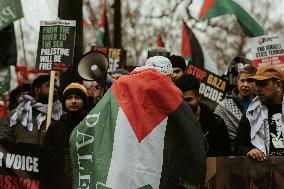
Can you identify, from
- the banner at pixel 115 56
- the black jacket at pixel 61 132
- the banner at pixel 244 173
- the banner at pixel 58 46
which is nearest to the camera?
the banner at pixel 244 173

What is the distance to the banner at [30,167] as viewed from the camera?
714cm

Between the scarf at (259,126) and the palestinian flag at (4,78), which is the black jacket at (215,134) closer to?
the scarf at (259,126)

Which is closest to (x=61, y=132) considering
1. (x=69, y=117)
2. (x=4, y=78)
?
(x=69, y=117)

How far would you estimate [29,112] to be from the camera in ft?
28.1

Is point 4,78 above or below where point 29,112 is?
above

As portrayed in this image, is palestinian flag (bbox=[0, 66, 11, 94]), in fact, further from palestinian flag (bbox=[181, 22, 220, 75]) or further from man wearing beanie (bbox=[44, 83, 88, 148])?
man wearing beanie (bbox=[44, 83, 88, 148])

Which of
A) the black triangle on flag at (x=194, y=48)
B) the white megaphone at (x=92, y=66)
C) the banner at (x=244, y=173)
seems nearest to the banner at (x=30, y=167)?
the white megaphone at (x=92, y=66)

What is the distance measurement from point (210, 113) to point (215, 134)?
213 millimetres

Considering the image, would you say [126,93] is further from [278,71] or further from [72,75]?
[72,75]

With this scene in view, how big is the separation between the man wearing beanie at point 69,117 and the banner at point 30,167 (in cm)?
27

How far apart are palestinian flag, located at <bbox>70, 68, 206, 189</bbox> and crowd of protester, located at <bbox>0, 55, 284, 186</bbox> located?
0.85 ft

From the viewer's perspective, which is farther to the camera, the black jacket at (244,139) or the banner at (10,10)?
the banner at (10,10)

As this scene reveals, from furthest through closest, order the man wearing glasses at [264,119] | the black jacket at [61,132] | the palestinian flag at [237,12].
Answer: the palestinian flag at [237,12] < the black jacket at [61,132] < the man wearing glasses at [264,119]

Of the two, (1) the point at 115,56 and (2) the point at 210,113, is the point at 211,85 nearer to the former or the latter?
(1) the point at 115,56
